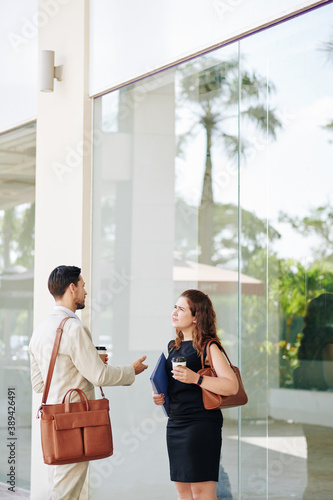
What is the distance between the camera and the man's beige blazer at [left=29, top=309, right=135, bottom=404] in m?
4.44

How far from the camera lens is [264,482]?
4984mm

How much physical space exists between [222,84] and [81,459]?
2.80 meters

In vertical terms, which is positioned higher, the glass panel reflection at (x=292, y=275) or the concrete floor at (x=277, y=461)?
the glass panel reflection at (x=292, y=275)

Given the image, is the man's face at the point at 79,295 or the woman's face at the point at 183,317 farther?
the man's face at the point at 79,295

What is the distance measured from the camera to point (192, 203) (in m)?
5.64

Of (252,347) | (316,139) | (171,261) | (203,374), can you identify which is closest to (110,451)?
(203,374)

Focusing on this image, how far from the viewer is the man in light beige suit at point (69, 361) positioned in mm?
4445

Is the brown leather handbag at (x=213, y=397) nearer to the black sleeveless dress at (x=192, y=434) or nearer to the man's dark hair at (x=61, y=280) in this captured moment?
the black sleeveless dress at (x=192, y=434)

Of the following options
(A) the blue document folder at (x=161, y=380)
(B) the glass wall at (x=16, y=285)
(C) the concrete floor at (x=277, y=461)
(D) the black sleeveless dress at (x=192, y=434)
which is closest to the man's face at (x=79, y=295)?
(A) the blue document folder at (x=161, y=380)

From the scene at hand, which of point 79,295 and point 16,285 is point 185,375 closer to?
point 79,295

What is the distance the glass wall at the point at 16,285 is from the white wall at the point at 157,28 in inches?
64.4

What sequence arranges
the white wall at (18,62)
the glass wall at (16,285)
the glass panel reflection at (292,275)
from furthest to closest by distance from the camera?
1. the glass wall at (16,285)
2. the white wall at (18,62)
3. the glass panel reflection at (292,275)

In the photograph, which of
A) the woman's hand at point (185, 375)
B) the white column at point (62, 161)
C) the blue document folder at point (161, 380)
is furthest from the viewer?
the white column at point (62, 161)

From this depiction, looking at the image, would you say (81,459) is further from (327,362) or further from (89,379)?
(327,362)
